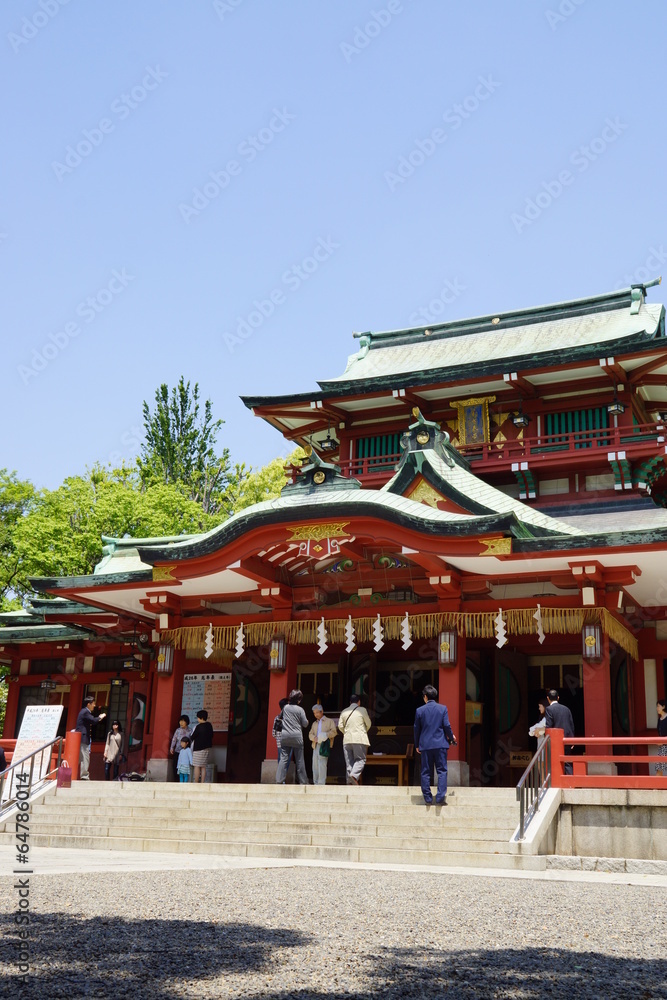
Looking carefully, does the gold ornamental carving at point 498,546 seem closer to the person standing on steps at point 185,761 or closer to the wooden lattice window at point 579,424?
the wooden lattice window at point 579,424

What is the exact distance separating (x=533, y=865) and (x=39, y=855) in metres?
6.16

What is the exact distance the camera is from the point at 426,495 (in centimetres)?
1841

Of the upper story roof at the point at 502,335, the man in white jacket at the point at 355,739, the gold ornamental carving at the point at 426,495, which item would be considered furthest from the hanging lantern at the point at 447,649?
the upper story roof at the point at 502,335

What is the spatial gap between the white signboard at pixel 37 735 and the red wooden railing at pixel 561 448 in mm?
9007

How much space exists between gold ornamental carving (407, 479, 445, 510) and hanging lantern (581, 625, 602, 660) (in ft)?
12.3

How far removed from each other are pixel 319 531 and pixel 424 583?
2.42 m

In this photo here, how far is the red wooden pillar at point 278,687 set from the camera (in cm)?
1803

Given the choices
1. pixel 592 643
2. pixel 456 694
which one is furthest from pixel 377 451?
pixel 592 643

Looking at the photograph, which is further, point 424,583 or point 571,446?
point 571,446

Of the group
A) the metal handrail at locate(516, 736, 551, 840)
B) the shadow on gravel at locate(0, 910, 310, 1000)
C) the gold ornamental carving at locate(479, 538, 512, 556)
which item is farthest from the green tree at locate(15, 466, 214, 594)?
the shadow on gravel at locate(0, 910, 310, 1000)

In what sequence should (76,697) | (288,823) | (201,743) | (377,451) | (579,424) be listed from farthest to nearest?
A: (377,451) < (76,697) < (579,424) < (201,743) < (288,823)

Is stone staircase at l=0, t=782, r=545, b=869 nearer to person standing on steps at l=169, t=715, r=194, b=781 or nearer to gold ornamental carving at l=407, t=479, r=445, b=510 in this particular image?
person standing on steps at l=169, t=715, r=194, b=781

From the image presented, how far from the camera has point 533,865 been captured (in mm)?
11164

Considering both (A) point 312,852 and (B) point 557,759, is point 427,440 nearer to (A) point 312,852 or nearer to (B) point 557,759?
(B) point 557,759
